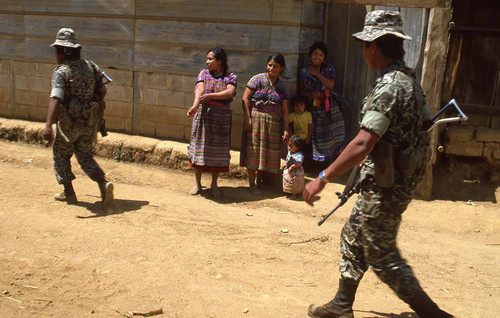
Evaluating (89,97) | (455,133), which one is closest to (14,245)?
(89,97)

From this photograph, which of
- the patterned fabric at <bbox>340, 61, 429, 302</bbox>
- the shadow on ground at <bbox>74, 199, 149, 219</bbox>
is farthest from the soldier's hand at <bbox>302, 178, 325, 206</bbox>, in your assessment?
the shadow on ground at <bbox>74, 199, 149, 219</bbox>

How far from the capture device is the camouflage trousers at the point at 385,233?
337 centimetres

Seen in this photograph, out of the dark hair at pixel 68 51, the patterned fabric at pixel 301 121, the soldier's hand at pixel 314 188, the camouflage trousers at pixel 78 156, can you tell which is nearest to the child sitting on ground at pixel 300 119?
the patterned fabric at pixel 301 121

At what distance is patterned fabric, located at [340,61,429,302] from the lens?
324 cm

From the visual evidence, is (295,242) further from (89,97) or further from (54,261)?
(89,97)

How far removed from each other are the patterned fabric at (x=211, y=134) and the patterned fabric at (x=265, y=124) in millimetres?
308

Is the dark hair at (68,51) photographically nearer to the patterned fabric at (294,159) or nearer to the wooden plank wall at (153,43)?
the wooden plank wall at (153,43)

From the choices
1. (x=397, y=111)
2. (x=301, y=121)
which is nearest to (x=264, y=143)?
(x=301, y=121)

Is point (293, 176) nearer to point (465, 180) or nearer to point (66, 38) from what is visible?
point (465, 180)

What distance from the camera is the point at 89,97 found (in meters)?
Answer: 6.06

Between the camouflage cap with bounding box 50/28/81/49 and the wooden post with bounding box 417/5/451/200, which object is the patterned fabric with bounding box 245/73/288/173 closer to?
the wooden post with bounding box 417/5/451/200

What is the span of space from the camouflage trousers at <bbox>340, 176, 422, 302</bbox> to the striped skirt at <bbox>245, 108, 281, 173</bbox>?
3.52 m

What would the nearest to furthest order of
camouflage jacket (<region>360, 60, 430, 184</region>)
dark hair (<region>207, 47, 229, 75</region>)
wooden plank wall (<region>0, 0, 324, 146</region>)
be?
camouflage jacket (<region>360, 60, 430, 184</region>)
dark hair (<region>207, 47, 229, 75</region>)
wooden plank wall (<region>0, 0, 324, 146</region>)

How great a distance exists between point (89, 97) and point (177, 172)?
6.88 ft
